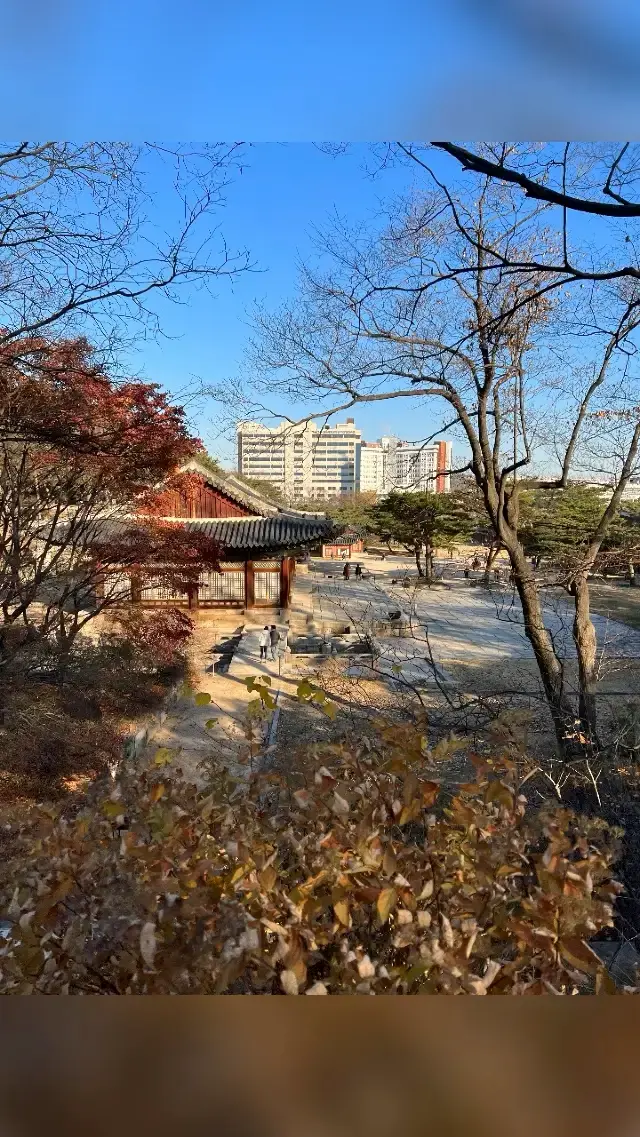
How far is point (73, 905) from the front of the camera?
631 millimetres

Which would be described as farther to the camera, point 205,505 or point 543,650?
point 205,505

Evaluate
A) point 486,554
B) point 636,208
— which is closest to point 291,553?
point 486,554

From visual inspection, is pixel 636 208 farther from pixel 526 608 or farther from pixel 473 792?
pixel 526 608

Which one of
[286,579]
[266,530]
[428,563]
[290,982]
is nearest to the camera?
[290,982]

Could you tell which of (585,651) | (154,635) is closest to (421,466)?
(585,651)

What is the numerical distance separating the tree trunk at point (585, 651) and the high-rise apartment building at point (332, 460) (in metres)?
0.55

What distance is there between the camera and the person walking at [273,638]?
1556 mm

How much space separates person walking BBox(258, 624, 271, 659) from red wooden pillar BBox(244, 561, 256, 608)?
0.76 ft

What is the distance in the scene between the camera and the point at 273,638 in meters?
1.67

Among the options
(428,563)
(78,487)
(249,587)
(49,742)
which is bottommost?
(49,742)

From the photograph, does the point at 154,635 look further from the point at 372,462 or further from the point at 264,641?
the point at 372,462

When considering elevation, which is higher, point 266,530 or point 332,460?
point 332,460

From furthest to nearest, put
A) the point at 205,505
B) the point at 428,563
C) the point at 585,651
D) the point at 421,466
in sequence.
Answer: the point at 205,505
the point at 585,651
the point at 428,563
the point at 421,466

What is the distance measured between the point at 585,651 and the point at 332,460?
1033 millimetres
